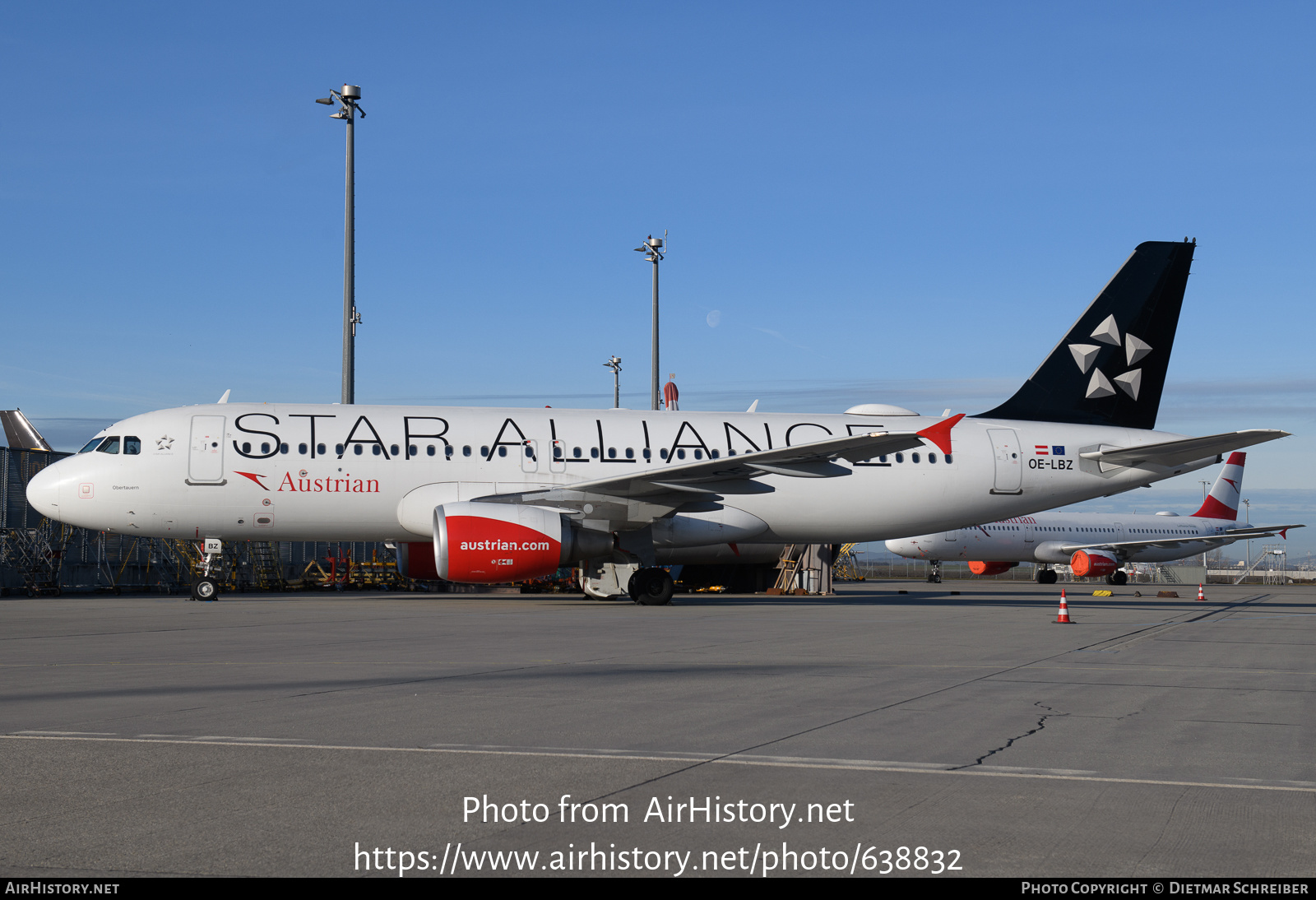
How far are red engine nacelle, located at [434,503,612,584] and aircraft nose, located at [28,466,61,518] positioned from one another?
24.8ft

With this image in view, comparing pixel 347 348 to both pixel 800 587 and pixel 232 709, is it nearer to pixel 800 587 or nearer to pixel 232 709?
pixel 800 587

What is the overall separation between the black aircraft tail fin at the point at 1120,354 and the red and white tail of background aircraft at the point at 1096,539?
85.9ft

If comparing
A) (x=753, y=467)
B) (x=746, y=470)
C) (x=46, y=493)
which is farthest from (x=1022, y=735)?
(x=46, y=493)

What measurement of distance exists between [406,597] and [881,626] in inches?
508

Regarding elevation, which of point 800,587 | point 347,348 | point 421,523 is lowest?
point 800,587

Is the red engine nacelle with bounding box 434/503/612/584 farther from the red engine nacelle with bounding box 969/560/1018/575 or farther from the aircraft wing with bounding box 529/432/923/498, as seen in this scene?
the red engine nacelle with bounding box 969/560/1018/575

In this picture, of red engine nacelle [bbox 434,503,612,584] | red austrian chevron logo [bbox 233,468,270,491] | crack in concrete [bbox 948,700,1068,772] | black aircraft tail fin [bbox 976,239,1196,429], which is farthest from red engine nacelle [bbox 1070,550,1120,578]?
crack in concrete [bbox 948,700,1068,772]

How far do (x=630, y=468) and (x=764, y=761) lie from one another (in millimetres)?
16549

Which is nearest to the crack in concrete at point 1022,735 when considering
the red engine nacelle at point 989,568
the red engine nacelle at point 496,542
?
the red engine nacelle at point 496,542

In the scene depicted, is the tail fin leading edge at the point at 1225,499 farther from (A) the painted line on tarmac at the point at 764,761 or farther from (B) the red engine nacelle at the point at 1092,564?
(A) the painted line on tarmac at the point at 764,761

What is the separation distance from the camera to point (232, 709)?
7.04 meters

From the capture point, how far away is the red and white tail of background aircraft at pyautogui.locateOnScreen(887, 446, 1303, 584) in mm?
52719

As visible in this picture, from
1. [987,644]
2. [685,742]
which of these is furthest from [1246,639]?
[685,742]

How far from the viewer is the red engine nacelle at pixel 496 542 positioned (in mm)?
18891
